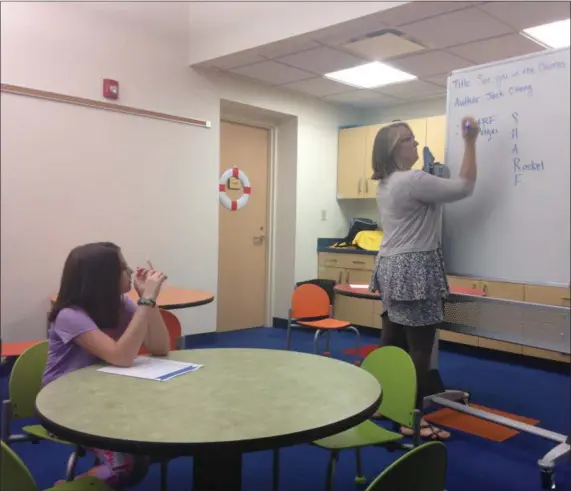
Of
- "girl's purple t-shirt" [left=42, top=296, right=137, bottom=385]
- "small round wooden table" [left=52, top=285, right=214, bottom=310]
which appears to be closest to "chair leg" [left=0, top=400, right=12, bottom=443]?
"girl's purple t-shirt" [left=42, top=296, right=137, bottom=385]

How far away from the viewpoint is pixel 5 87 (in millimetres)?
927

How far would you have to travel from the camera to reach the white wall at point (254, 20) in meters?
3.35

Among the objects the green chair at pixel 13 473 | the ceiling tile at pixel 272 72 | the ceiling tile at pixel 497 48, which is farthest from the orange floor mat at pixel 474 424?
the ceiling tile at pixel 272 72

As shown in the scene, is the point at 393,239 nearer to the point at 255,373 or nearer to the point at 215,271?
the point at 255,373

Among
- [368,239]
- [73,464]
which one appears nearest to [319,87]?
[368,239]

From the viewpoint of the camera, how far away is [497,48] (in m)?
3.79

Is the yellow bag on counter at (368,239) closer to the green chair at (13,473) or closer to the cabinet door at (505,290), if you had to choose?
the cabinet door at (505,290)

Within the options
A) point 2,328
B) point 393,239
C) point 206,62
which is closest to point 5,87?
point 2,328

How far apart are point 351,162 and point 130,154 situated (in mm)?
2452

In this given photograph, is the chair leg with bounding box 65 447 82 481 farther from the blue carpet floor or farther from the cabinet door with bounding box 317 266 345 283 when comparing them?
the cabinet door with bounding box 317 266 345 283

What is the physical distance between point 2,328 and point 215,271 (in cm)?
376

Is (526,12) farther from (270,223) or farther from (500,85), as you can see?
(270,223)

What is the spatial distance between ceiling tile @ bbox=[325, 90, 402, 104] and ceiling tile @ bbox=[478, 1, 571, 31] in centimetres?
192

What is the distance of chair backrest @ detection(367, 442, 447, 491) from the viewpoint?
953 mm
